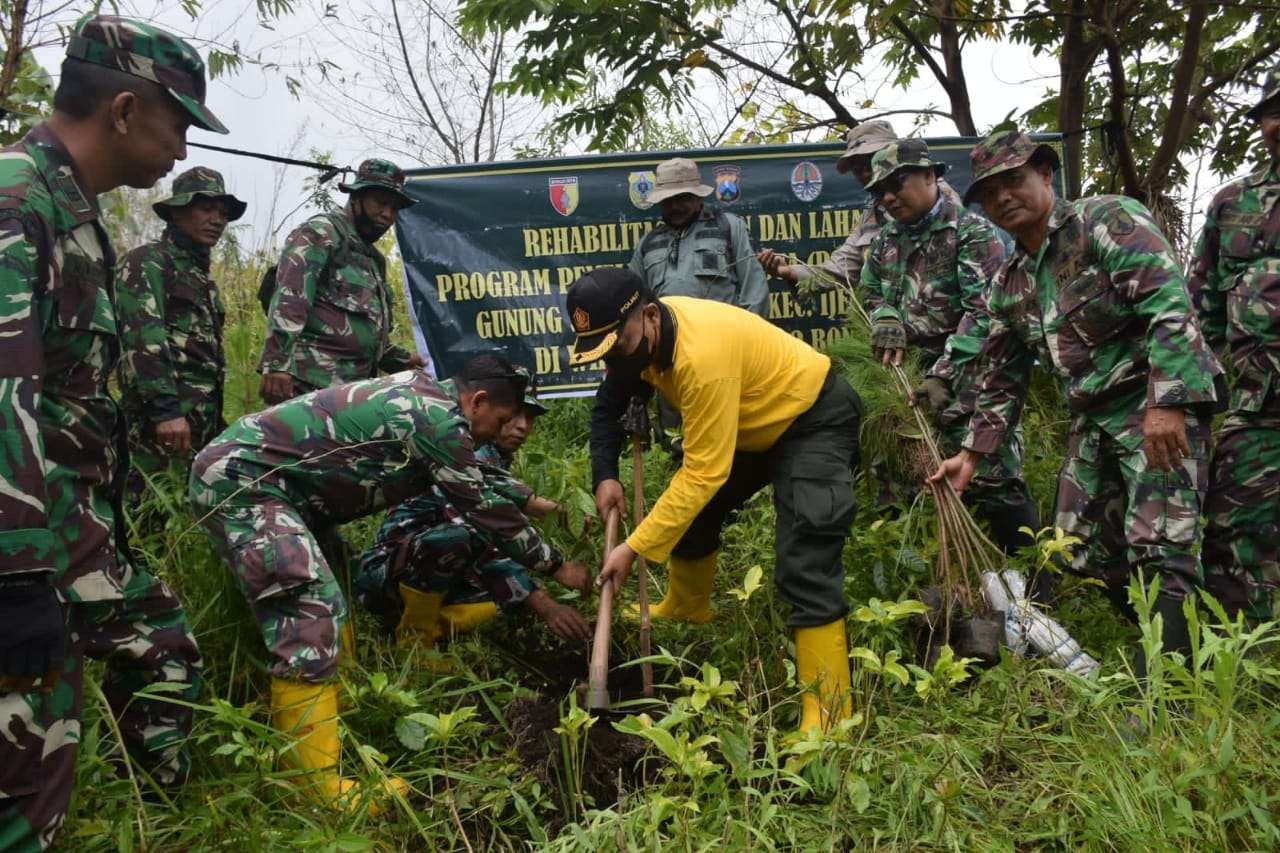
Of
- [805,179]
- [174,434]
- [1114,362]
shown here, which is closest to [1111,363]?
[1114,362]

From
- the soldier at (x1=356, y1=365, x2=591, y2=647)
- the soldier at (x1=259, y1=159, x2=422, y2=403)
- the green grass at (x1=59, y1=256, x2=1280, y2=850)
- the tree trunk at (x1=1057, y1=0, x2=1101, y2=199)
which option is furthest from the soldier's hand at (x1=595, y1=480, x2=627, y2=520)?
the tree trunk at (x1=1057, y1=0, x2=1101, y2=199)

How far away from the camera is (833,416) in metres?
3.04

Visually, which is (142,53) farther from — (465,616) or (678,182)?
(678,182)

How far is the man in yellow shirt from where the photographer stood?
8.64 feet

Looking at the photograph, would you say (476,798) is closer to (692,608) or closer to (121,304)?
(692,608)

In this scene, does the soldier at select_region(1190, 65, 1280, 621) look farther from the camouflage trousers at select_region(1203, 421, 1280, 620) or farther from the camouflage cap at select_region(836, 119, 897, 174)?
the camouflage cap at select_region(836, 119, 897, 174)

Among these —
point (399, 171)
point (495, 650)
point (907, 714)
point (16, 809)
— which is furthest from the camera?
point (399, 171)

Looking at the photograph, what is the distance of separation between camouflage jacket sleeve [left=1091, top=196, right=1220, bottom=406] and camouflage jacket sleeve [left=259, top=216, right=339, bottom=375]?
3.16m

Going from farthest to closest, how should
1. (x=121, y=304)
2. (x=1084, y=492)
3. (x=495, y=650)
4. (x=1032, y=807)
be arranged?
1. (x=121, y=304)
2. (x=495, y=650)
3. (x=1084, y=492)
4. (x=1032, y=807)

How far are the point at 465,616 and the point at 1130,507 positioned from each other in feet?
7.88

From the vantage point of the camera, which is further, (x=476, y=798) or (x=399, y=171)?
(x=399, y=171)

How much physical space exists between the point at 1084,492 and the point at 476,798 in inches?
85.3

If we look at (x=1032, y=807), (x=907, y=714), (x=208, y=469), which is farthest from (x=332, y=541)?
(x=1032, y=807)

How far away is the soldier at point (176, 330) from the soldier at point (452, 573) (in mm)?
1114
